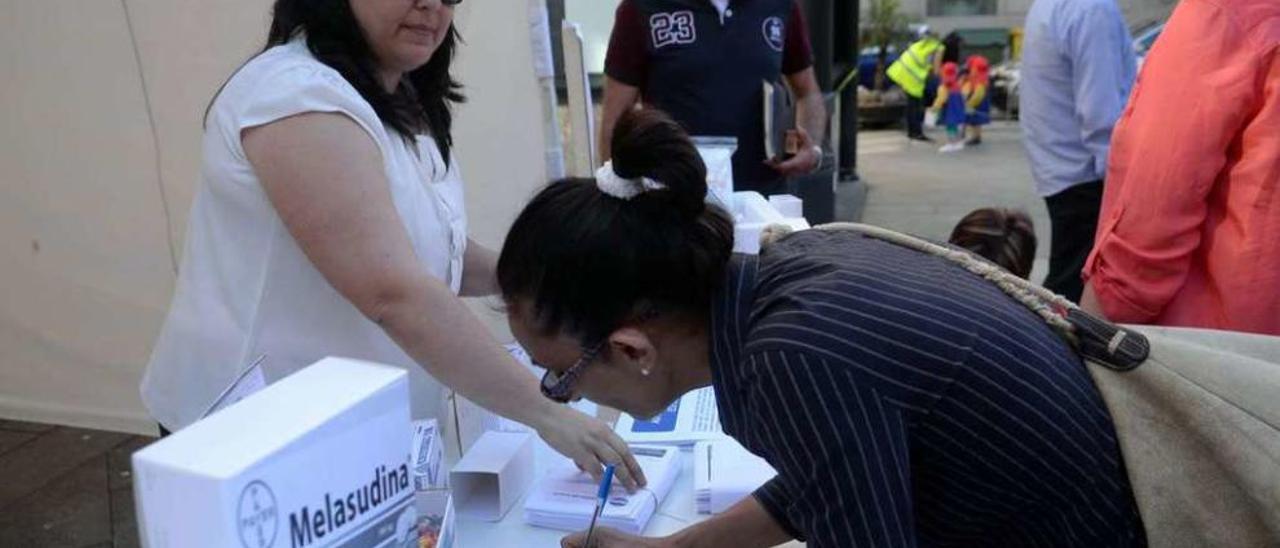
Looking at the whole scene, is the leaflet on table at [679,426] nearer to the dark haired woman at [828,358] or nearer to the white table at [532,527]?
the white table at [532,527]

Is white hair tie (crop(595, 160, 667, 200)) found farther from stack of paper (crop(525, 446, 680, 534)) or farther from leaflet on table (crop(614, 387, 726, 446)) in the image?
leaflet on table (crop(614, 387, 726, 446))

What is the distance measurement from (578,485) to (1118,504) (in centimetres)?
72

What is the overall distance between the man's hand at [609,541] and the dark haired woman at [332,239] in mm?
84

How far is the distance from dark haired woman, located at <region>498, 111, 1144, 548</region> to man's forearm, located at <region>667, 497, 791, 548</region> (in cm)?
23

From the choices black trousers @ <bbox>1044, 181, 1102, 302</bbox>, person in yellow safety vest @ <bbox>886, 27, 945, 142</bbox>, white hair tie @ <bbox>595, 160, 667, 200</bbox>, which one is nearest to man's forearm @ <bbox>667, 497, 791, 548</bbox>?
white hair tie @ <bbox>595, 160, 667, 200</bbox>

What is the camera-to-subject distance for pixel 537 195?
1.12 m

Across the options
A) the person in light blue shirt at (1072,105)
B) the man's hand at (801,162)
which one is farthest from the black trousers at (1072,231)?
the man's hand at (801,162)

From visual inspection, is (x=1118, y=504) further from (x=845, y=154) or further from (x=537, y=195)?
(x=845, y=154)

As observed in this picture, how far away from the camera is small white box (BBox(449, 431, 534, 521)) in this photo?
1467mm

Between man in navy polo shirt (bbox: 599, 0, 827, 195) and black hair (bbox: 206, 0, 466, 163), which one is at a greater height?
black hair (bbox: 206, 0, 466, 163)

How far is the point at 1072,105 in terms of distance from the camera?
316 cm

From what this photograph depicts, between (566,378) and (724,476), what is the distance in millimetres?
443

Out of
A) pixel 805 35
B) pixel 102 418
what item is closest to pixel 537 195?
pixel 805 35

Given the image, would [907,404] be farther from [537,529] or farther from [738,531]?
[537,529]
